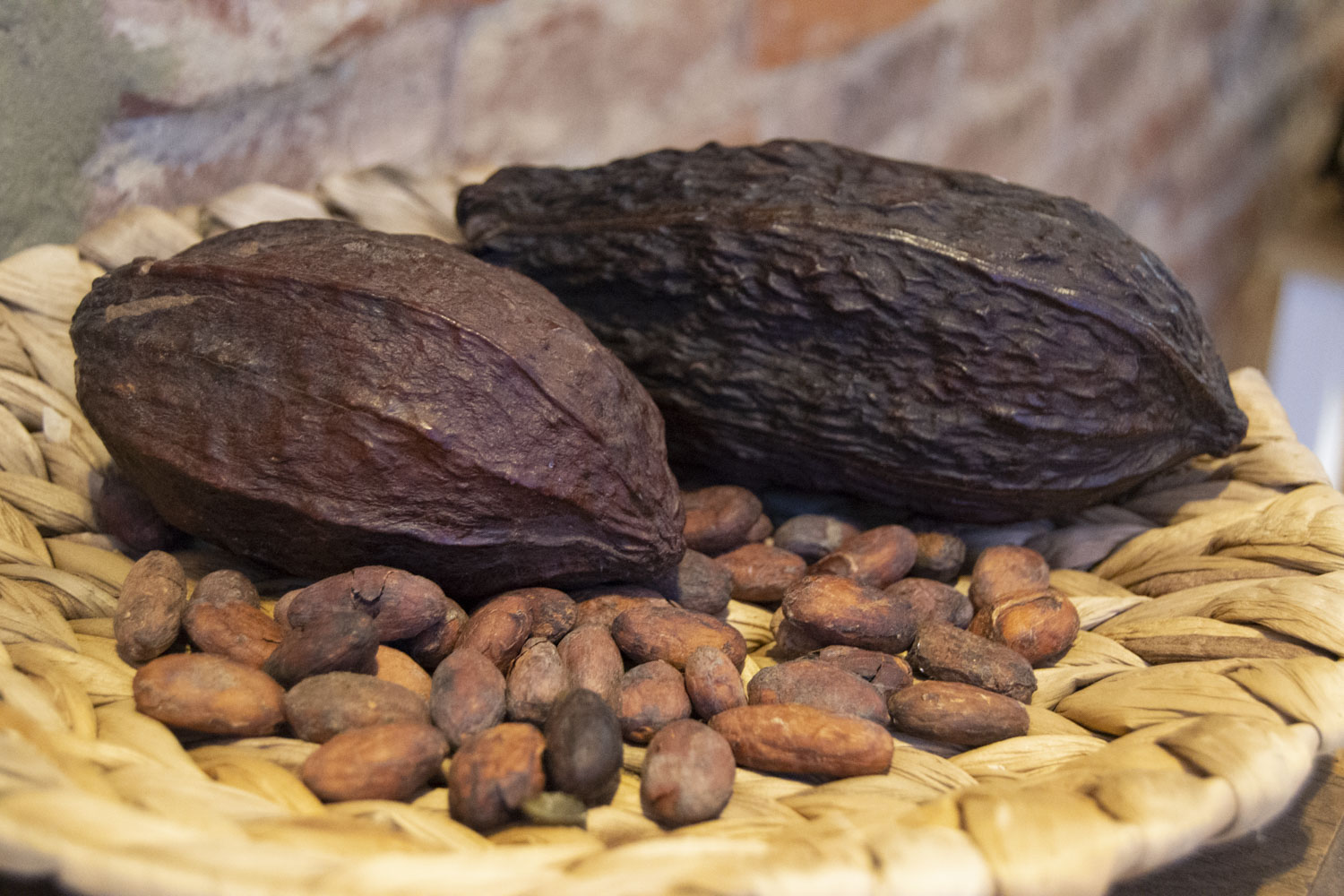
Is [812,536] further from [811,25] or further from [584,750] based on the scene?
[811,25]

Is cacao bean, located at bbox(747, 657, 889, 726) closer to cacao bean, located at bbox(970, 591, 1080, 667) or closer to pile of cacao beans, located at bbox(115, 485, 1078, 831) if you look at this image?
pile of cacao beans, located at bbox(115, 485, 1078, 831)

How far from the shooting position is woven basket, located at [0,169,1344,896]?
1.36ft

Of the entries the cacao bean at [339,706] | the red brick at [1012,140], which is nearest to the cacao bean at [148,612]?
the cacao bean at [339,706]

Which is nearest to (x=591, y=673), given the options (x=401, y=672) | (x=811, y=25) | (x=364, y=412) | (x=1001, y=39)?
(x=401, y=672)

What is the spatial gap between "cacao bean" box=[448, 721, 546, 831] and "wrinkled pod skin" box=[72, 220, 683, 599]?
6.9 inches

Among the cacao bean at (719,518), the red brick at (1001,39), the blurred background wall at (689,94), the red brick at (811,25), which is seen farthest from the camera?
the red brick at (1001,39)

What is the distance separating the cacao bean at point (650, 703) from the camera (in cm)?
65

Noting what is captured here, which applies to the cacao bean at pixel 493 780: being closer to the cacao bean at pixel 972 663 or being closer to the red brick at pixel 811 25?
the cacao bean at pixel 972 663

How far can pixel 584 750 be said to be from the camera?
0.56 m

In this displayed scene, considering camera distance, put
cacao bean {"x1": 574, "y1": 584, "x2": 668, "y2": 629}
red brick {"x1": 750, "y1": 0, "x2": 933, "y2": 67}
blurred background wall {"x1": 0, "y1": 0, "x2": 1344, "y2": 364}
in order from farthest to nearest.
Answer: red brick {"x1": 750, "y1": 0, "x2": 933, "y2": 67} < blurred background wall {"x1": 0, "y1": 0, "x2": 1344, "y2": 364} < cacao bean {"x1": 574, "y1": 584, "x2": 668, "y2": 629}

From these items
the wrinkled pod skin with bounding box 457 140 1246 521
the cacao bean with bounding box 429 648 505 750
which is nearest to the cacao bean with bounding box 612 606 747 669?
the cacao bean with bounding box 429 648 505 750

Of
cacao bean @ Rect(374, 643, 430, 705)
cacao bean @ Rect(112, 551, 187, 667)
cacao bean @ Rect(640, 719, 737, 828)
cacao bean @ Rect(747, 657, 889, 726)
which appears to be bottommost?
cacao bean @ Rect(112, 551, 187, 667)

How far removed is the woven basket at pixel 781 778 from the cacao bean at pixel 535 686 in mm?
62

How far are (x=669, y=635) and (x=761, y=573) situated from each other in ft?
0.50
